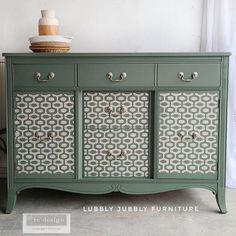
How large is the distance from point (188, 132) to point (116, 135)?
0.41 m

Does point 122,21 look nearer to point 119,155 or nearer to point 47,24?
point 47,24

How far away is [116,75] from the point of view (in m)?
2.28

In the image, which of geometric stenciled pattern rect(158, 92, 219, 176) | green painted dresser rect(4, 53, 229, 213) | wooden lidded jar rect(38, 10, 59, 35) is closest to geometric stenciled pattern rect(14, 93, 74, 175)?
green painted dresser rect(4, 53, 229, 213)

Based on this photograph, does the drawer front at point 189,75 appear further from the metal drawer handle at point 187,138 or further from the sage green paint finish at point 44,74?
the sage green paint finish at point 44,74

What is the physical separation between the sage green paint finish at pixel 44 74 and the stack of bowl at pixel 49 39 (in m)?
0.17

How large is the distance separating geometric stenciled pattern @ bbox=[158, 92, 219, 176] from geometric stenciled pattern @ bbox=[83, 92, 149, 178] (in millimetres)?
102

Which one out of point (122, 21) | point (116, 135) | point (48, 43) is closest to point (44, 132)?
point (116, 135)

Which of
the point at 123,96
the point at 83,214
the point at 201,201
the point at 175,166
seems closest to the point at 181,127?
the point at 175,166

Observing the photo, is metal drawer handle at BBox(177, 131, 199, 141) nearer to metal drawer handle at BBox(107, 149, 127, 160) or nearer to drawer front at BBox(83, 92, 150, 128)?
drawer front at BBox(83, 92, 150, 128)

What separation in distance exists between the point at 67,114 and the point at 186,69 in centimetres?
71

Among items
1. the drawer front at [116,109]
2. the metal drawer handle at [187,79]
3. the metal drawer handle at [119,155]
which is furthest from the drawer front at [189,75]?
the metal drawer handle at [119,155]

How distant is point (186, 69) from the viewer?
2.27m

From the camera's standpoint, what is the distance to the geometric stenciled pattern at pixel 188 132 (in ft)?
7.52

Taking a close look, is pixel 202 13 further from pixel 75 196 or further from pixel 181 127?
pixel 75 196
